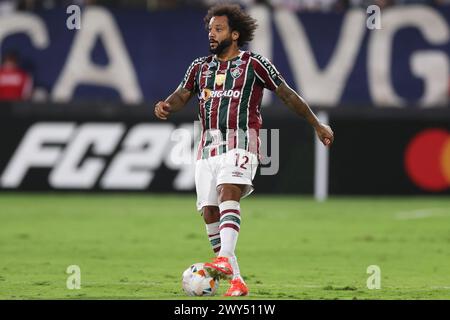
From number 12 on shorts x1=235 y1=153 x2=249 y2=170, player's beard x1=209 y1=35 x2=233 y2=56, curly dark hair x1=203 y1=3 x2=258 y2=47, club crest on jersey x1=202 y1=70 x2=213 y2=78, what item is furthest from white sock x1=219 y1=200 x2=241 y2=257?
curly dark hair x1=203 y1=3 x2=258 y2=47

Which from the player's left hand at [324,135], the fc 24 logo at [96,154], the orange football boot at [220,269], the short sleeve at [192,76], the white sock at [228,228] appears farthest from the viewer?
the fc 24 logo at [96,154]

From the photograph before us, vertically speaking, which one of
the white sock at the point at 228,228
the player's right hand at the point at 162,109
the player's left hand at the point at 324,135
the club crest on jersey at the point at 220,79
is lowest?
the white sock at the point at 228,228

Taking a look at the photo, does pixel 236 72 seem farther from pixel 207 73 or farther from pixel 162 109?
pixel 162 109

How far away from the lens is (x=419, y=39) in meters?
22.3

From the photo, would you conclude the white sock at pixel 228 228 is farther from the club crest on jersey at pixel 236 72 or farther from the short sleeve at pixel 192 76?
the short sleeve at pixel 192 76

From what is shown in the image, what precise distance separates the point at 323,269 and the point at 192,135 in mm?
8211

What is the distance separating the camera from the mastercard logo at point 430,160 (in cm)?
2000

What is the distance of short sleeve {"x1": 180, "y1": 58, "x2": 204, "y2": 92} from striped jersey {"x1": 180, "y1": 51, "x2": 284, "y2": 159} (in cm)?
13

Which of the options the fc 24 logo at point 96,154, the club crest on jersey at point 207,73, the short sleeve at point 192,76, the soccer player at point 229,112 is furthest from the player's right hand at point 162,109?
the fc 24 logo at point 96,154

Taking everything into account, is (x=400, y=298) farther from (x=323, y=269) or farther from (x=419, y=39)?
(x=419, y=39)

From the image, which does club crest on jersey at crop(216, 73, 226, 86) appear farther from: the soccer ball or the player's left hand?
the soccer ball

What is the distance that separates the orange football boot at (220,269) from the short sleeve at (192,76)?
1.58 meters

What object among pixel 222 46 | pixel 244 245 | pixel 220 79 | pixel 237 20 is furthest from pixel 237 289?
pixel 244 245
